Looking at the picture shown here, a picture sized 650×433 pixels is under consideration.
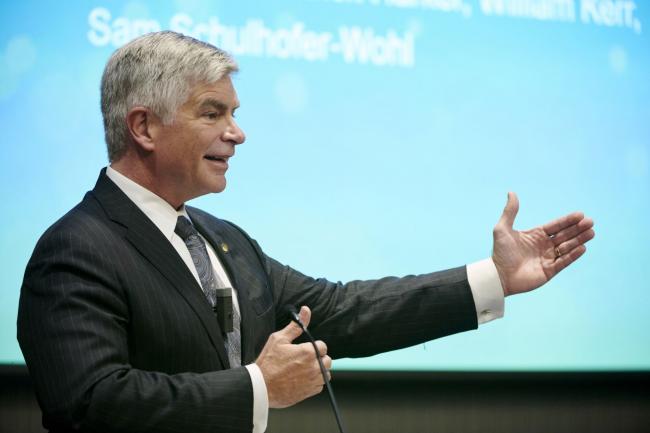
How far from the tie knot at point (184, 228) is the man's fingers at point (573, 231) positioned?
92 cm

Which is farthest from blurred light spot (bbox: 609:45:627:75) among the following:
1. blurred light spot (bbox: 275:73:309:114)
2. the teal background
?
blurred light spot (bbox: 275:73:309:114)

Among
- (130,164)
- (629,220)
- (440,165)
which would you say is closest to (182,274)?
(130,164)

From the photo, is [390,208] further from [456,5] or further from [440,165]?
[456,5]

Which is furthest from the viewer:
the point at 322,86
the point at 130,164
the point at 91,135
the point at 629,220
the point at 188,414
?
the point at 629,220

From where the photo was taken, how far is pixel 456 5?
3328mm

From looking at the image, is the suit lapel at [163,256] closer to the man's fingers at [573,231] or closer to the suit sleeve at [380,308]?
the suit sleeve at [380,308]

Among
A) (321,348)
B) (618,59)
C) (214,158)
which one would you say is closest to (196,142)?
(214,158)

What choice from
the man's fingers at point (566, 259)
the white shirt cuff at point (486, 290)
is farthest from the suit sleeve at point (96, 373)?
the man's fingers at point (566, 259)

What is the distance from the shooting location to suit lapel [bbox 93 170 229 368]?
1851mm

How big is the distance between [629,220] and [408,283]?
1.56 meters

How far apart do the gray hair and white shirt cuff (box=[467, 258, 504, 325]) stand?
2.75 feet

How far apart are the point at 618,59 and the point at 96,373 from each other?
2.70 m

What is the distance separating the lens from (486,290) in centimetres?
219

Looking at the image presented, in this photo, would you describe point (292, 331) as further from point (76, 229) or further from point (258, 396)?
point (76, 229)
